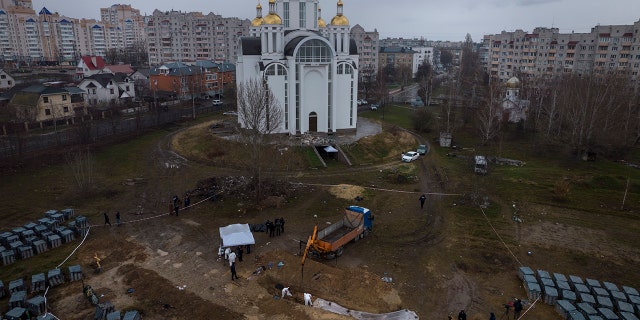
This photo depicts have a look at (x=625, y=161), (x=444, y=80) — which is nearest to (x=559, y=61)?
(x=444, y=80)

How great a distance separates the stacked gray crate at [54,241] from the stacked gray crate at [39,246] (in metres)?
0.30

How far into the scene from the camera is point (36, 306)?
53.6ft

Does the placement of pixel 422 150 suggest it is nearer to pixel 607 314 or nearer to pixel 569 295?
pixel 569 295

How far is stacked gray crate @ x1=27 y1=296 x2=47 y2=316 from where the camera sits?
1638 centimetres

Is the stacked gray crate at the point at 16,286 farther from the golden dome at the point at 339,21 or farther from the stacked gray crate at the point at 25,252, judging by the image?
the golden dome at the point at 339,21

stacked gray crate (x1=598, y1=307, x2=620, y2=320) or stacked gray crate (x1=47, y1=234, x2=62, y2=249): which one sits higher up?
stacked gray crate (x1=47, y1=234, x2=62, y2=249)

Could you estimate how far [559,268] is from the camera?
808 inches

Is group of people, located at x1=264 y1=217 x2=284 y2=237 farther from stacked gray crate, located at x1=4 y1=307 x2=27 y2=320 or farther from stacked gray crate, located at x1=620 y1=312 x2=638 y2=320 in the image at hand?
stacked gray crate, located at x1=620 y1=312 x2=638 y2=320

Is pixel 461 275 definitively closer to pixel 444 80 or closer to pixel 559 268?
pixel 559 268

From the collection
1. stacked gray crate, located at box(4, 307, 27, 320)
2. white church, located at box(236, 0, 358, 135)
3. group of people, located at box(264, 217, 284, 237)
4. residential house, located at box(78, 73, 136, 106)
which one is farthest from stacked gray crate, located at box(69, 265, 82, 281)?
residential house, located at box(78, 73, 136, 106)

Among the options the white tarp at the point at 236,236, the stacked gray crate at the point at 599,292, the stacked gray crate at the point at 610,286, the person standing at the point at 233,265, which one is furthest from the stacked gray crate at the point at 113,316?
the stacked gray crate at the point at 610,286

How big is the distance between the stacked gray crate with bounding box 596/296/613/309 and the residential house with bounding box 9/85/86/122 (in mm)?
52792

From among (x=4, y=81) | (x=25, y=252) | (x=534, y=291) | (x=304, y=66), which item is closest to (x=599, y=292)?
(x=534, y=291)

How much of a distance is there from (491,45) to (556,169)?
6591 centimetres
